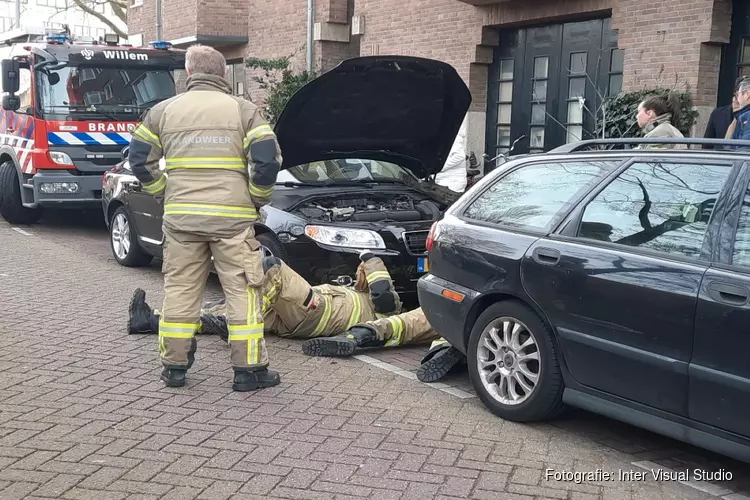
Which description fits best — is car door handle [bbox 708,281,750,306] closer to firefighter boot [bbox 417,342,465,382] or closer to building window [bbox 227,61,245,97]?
firefighter boot [bbox 417,342,465,382]

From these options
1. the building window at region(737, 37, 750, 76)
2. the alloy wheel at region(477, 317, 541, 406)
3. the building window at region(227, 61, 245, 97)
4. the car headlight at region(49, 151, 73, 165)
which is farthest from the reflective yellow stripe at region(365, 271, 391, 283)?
the building window at region(227, 61, 245, 97)

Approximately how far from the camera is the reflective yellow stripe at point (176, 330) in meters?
5.06

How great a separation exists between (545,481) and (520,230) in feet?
4.66

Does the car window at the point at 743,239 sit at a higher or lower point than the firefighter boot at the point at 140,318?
higher

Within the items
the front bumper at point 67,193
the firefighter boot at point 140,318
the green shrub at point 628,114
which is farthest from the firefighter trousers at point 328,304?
the front bumper at point 67,193

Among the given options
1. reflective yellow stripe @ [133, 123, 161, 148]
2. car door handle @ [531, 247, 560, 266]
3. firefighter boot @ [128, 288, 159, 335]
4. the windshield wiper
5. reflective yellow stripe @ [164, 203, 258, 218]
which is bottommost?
firefighter boot @ [128, 288, 159, 335]

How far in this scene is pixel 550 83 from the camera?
12.4 m

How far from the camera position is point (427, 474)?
391 centimetres

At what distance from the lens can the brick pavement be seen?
3.77 m

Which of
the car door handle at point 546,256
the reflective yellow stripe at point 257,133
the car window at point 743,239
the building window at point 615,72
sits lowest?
the car door handle at point 546,256

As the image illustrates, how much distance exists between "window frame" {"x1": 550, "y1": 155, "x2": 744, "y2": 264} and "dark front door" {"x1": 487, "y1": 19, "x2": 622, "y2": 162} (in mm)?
7308

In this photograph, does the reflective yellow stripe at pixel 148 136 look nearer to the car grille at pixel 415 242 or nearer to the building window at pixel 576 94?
the car grille at pixel 415 242

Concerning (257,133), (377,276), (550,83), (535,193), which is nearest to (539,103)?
(550,83)

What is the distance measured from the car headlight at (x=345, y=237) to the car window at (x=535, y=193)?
157 centimetres
